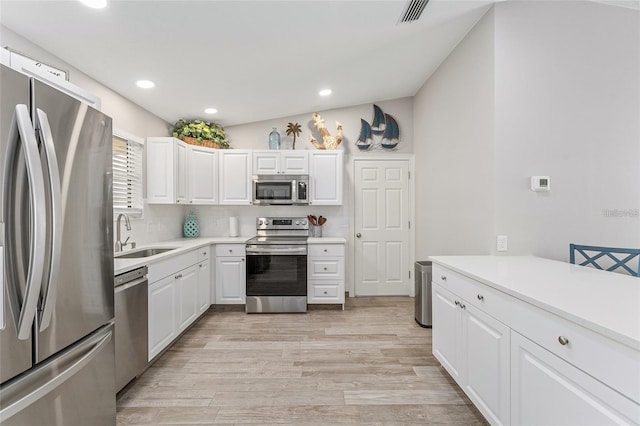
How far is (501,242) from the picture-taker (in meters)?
2.26

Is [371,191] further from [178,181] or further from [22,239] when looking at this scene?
[22,239]

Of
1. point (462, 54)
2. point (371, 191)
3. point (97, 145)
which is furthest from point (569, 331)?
point (371, 191)

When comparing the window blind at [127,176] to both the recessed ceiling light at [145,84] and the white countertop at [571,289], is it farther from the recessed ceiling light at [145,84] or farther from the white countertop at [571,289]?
the white countertop at [571,289]

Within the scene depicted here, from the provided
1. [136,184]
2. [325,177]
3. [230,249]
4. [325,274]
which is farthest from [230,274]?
[325,177]

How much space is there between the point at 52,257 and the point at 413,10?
2601mm

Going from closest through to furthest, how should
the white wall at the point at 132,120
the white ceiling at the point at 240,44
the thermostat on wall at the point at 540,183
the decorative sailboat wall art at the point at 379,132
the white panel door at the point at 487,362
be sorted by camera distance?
the white panel door at the point at 487,362, the white ceiling at the point at 240,44, the white wall at the point at 132,120, the thermostat on wall at the point at 540,183, the decorative sailboat wall art at the point at 379,132

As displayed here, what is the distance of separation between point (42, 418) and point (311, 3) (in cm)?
247

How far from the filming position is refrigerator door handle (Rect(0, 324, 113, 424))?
94cm

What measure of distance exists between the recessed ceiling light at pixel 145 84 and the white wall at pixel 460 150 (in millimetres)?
2920

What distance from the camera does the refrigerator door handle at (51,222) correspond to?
1.02 meters

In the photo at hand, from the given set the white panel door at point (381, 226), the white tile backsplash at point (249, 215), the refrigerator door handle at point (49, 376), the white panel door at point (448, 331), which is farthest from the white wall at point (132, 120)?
the white panel door at point (448, 331)

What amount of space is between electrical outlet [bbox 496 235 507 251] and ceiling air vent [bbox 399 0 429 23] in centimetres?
182

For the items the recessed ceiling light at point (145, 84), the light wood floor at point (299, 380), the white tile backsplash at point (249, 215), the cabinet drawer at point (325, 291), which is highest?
the recessed ceiling light at point (145, 84)

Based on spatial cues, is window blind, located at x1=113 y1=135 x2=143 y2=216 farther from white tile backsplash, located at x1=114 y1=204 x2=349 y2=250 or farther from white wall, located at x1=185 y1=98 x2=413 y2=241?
white wall, located at x1=185 y1=98 x2=413 y2=241
